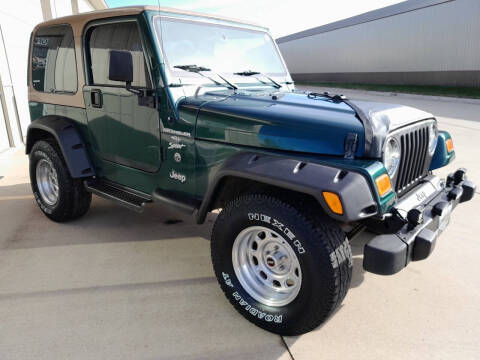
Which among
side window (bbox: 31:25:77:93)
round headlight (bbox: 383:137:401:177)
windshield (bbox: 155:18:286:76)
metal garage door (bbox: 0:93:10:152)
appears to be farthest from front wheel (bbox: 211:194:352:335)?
metal garage door (bbox: 0:93:10:152)

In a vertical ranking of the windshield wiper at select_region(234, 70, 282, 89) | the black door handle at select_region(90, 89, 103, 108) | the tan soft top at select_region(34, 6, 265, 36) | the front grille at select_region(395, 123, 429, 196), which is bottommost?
the front grille at select_region(395, 123, 429, 196)

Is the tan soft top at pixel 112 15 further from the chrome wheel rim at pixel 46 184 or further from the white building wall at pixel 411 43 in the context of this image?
the white building wall at pixel 411 43

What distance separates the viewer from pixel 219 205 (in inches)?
111

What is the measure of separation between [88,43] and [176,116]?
131 centimetres

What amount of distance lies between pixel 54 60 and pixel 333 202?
10.6 ft

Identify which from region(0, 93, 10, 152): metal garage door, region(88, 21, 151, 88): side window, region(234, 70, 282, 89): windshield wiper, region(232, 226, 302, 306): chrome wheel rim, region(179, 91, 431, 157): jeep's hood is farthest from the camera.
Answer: region(0, 93, 10, 152): metal garage door

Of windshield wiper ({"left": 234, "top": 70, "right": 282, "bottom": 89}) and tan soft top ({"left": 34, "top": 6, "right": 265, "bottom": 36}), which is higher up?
tan soft top ({"left": 34, "top": 6, "right": 265, "bottom": 36})

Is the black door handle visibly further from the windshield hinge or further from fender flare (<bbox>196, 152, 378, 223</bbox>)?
the windshield hinge

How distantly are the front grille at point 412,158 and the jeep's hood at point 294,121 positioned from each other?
88mm

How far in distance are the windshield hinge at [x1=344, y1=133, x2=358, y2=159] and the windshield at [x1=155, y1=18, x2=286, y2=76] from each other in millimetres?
1378

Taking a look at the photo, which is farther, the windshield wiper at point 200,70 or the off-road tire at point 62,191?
the off-road tire at point 62,191

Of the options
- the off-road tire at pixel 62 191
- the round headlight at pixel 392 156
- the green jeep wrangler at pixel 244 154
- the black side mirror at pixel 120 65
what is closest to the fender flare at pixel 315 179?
the green jeep wrangler at pixel 244 154

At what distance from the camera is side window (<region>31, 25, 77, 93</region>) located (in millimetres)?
3652

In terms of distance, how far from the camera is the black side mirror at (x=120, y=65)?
2.65 metres
